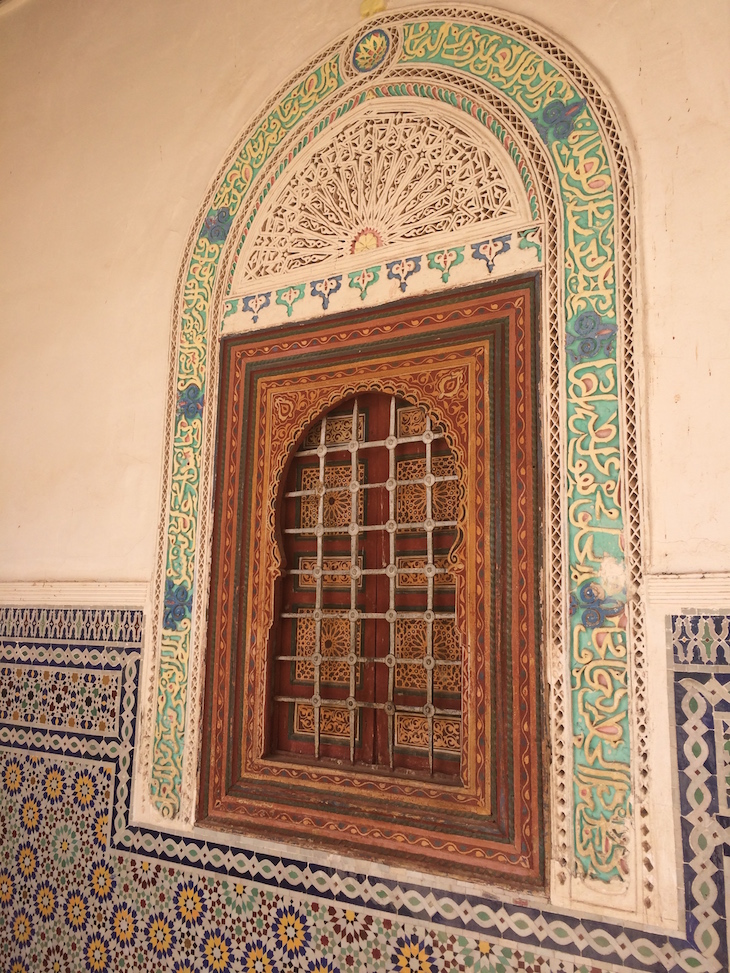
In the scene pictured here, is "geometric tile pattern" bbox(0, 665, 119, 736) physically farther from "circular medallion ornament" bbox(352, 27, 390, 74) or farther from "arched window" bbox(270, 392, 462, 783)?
"circular medallion ornament" bbox(352, 27, 390, 74)

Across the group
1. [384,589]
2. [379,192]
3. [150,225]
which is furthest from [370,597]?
[150,225]

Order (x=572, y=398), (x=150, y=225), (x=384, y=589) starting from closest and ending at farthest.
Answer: (x=572, y=398)
(x=384, y=589)
(x=150, y=225)

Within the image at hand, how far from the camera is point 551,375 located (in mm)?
1831

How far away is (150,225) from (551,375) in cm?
165

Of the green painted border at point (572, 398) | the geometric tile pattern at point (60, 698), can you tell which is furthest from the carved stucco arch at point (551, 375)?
the geometric tile pattern at point (60, 698)

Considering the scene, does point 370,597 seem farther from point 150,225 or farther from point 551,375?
point 150,225

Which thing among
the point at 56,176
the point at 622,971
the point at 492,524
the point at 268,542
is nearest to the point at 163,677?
the point at 268,542

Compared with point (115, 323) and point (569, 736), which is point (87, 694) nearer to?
point (115, 323)

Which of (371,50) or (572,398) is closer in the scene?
(572,398)

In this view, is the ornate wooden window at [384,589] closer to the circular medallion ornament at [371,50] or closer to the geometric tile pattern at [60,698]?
the geometric tile pattern at [60,698]

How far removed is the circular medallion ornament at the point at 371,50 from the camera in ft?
7.36

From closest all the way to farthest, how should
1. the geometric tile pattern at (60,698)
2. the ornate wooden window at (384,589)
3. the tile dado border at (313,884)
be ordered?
the tile dado border at (313,884)
the ornate wooden window at (384,589)
the geometric tile pattern at (60,698)

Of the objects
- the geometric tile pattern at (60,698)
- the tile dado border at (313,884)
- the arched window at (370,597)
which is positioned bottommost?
the tile dado border at (313,884)

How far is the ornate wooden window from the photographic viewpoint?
1.79 metres
